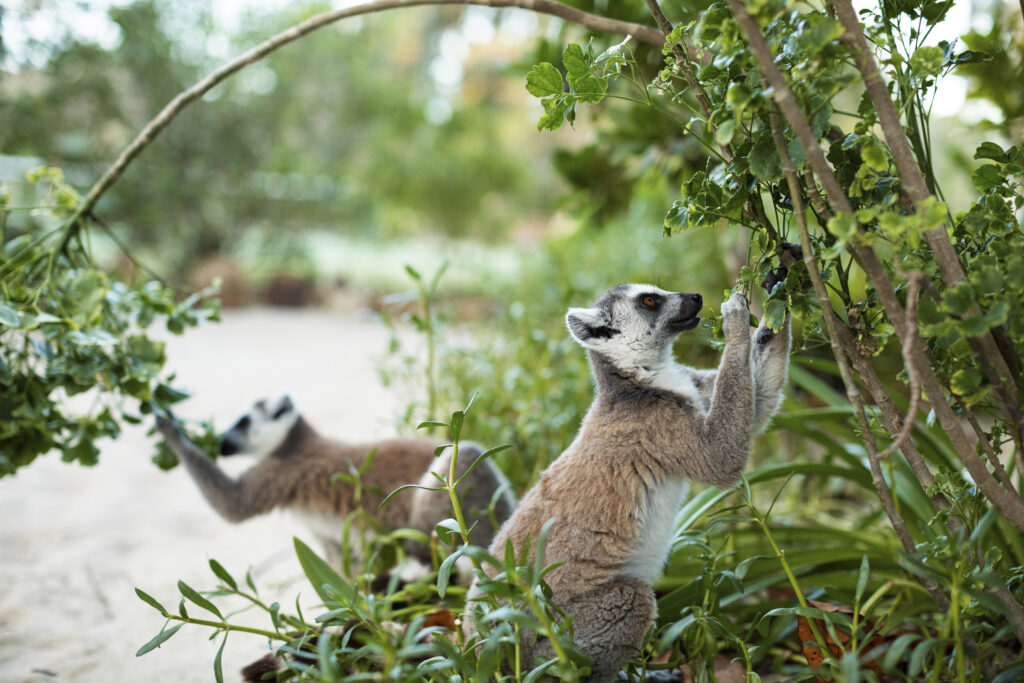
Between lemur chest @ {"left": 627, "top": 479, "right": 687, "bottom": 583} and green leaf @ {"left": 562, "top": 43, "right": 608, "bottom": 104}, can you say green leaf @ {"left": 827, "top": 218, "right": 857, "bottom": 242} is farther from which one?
lemur chest @ {"left": 627, "top": 479, "right": 687, "bottom": 583}

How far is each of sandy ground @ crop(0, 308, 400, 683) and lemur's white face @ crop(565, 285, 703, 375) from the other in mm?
1162

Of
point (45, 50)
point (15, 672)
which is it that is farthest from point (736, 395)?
point (45, 50)

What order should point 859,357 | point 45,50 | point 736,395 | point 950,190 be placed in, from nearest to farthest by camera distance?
point 859,357, point 736,395, point 45,50, point 950,190

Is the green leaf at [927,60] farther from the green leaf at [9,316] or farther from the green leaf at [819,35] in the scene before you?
the green leaf at [9,316]

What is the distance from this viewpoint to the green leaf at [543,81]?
1.25m

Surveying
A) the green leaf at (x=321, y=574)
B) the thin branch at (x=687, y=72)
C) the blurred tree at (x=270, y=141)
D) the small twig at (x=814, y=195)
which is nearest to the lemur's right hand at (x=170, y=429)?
the green leaf at (x=321, y=574)

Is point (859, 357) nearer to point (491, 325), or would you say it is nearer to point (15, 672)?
point (15, 672)

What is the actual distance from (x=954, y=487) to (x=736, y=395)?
397mm

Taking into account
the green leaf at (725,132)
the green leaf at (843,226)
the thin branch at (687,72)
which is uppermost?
the thin branch at (687,72)

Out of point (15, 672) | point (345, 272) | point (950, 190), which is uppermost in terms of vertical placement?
point (345, 272)

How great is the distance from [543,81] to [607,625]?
103 cm

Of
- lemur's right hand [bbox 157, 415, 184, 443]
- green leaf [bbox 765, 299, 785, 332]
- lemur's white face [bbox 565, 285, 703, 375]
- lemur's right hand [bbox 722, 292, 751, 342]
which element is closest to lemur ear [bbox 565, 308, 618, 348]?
lemur's white face [bbox 565, 285, 703, 375]

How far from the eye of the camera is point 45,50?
12.4 ft

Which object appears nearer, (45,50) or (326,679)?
(326,679)
